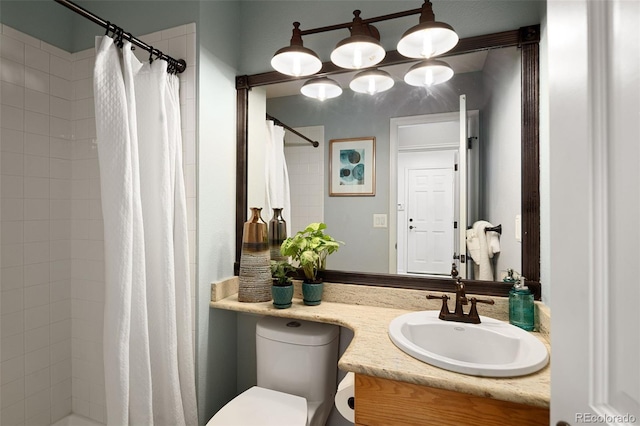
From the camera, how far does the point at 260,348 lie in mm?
1556

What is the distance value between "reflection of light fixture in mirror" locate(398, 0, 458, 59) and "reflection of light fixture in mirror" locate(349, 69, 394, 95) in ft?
0.60

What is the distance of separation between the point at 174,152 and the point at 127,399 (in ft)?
3.30

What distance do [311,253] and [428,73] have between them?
0.98 m

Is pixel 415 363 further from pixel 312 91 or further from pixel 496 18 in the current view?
pixel 496 18

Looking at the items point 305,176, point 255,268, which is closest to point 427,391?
point 255,268

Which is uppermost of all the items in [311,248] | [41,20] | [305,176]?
[41,20]

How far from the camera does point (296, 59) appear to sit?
4.89 ft

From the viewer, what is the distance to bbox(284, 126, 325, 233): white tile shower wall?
68.8 inches

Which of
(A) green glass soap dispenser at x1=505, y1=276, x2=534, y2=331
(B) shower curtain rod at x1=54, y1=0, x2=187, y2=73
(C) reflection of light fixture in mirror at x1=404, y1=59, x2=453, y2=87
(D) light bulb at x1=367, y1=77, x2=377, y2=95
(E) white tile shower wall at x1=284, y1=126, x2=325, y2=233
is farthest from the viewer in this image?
(E) white tile shower wall at x1=284, y1=126, x2=325, y2=233

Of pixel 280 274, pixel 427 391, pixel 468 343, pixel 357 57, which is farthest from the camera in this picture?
pixel 280 274

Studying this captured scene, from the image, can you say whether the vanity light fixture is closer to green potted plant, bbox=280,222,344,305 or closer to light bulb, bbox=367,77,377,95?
light bulb, bbox=367,77,377,95

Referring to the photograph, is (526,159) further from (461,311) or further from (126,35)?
(126,35)

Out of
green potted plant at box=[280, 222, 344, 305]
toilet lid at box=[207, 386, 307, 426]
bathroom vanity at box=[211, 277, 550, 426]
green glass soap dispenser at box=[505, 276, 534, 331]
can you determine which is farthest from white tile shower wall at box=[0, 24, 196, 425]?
green glass soap dispenser at box=[505, 276, 534, 331]

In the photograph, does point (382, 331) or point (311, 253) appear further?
point (311, 253)
